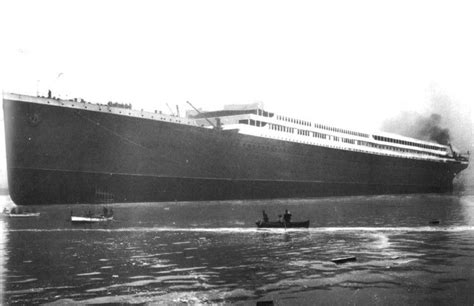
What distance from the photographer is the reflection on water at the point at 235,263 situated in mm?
10805

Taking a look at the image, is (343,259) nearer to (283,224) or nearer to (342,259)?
(342,259)

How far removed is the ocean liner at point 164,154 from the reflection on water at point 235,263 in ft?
23.0

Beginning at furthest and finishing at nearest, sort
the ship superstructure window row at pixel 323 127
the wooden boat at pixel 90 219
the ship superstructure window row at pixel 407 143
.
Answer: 1. the ship superstructure window row at pixel 407 143
2. the ship superstructure window row at pixel 323 127
3. the wooden boat at pixel 90 219

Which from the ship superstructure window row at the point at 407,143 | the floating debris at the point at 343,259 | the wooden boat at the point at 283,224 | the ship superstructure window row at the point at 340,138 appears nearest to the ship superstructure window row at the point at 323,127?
the ship superstructure window row at the point at 340,138

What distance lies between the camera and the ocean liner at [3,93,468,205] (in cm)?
3109

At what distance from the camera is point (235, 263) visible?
14.5 m

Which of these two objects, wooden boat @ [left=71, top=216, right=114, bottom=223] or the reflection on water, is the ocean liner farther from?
the reflection on water

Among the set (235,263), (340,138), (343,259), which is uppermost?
(340,138)

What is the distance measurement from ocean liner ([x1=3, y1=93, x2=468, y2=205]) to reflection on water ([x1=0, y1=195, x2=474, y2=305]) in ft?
23.0

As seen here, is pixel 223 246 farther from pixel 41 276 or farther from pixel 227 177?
pixel 227 177

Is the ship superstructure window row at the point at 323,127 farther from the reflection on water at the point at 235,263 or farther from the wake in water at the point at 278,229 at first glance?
the wake in water at the point at 278,229

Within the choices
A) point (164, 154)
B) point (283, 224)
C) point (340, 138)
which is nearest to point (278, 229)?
point (283, 224)

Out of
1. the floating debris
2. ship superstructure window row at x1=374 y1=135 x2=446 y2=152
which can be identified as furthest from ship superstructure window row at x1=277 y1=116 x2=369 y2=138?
the floating debris

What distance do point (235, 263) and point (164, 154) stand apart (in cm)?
2258
